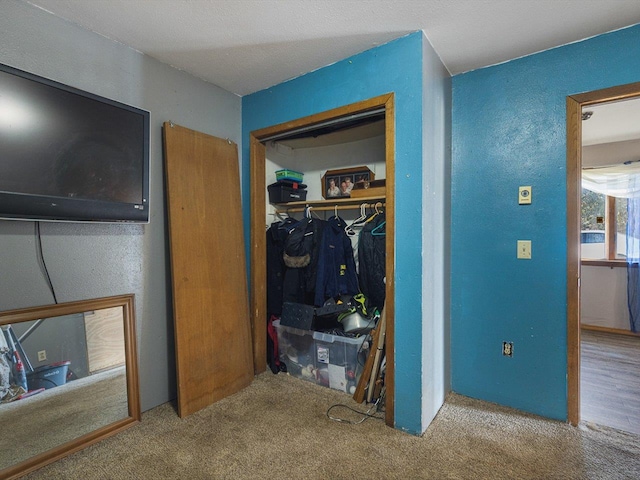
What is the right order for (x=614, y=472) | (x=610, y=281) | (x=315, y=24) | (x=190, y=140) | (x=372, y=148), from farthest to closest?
(x=610, y=281) → (x=372, y=148) → (x=190, y=140) → (x=315, y=24) → (x=614, y=472)

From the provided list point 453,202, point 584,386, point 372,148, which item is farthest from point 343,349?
point 584,386

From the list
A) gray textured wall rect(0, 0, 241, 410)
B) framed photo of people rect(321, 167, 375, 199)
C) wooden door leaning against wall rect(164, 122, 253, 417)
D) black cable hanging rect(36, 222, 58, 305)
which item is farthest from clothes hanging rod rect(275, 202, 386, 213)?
black cable hanging rect(36, 222, 58, 305)

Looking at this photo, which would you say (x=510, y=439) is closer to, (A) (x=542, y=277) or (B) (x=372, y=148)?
(A) (x=542, y=277)

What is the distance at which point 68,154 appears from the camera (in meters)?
1.58

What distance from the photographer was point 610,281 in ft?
12.6

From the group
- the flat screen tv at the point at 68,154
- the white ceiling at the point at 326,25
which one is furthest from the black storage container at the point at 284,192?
the flat screen tv at the point at 68,154

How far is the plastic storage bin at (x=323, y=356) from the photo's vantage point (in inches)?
89.6

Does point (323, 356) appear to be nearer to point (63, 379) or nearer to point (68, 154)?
point (63, 379)

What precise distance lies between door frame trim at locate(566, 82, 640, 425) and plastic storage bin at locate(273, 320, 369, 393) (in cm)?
124

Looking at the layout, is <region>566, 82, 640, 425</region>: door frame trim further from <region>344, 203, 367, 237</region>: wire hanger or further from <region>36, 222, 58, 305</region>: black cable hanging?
<region>36, 222, 58, 305</region>: black cable hanging

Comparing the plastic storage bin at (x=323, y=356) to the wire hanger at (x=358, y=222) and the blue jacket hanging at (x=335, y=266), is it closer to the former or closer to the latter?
the blue jacket hanging at (x=335, y=266)

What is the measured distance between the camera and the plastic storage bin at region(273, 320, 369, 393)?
2.28 meters

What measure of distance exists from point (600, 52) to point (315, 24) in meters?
1.64

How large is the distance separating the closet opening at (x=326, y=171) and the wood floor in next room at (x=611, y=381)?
1412 mm
